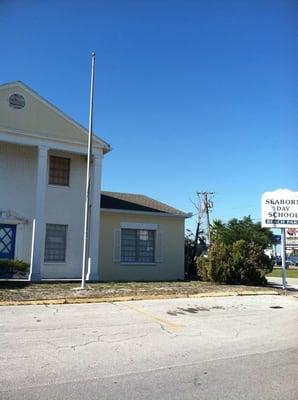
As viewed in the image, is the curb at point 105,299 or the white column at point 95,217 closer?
the curb at point 105,299

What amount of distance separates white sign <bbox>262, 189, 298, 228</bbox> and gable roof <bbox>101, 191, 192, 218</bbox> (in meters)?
4.89

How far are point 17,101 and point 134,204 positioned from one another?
8.01 meters

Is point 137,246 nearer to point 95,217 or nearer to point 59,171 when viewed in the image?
point 95,217

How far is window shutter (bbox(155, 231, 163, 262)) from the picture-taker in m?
23.9

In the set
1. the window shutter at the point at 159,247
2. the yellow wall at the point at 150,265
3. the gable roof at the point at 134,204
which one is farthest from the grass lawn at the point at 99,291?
the gable roof at the point at 134,204

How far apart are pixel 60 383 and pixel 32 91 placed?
16.1 m

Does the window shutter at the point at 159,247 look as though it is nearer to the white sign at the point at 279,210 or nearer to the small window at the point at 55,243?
the small window at the point at 55,243

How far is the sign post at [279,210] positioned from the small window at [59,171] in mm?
8681

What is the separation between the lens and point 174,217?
24484mm

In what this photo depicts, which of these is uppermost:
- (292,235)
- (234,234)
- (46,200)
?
(292,235)

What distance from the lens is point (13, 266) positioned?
18203 mm

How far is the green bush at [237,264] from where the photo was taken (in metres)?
20.4

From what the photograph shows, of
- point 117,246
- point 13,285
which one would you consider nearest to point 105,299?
point 13,285

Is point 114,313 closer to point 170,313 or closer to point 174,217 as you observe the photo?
point 170,313
